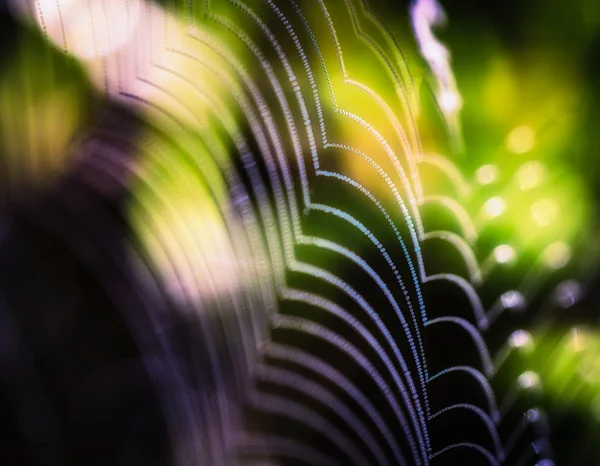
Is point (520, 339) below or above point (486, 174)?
below

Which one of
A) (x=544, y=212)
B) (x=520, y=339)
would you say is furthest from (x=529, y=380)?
(x=544, y=212)

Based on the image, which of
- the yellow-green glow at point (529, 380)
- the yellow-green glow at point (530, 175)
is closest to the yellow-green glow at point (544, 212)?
the yellow-green glow at point (530, 175)

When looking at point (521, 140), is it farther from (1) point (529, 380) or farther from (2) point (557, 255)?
(1) point (529, 380)

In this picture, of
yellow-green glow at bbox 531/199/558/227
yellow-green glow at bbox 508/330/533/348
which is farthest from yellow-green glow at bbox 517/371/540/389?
yellow-green glow at bbox 531/199/558/227

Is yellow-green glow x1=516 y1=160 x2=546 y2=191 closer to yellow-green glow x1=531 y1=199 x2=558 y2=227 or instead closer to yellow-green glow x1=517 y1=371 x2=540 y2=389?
yellow-green glow x1=531 y1=199 x2=558 y2=227

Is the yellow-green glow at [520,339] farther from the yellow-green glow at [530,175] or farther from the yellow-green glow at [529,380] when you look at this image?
the yellow-green glow at [530,175]

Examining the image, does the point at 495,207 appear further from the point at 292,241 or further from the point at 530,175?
the point at 292,241

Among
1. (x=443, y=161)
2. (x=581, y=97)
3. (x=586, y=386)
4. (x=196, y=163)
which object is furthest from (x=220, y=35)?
(x=586, y=386)
